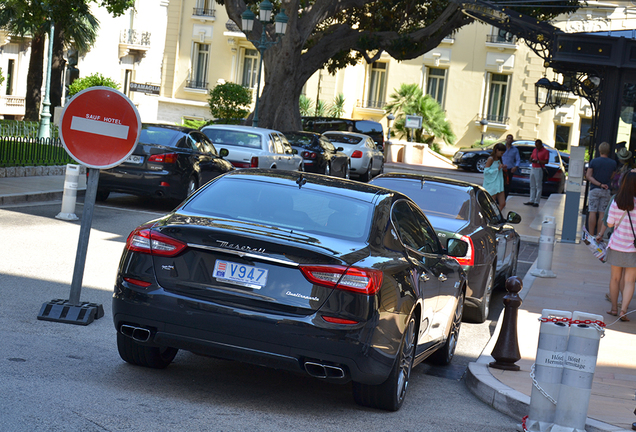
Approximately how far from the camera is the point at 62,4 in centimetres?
1783

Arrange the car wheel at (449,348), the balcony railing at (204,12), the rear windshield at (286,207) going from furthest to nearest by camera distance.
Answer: the balcony railing at (204,12) → the car wheel at (449,348) → the rear windshield at (286,207)

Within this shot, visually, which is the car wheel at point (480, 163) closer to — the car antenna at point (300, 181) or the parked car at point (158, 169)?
the parked car at point (158, 169)

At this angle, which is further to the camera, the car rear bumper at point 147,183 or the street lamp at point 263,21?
the street lamp at point 263,21

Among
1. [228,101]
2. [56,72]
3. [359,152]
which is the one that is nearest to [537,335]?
[359,152]

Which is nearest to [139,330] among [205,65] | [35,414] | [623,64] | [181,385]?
[181,385]

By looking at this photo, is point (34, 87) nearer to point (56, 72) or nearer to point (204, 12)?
point (56, 72)

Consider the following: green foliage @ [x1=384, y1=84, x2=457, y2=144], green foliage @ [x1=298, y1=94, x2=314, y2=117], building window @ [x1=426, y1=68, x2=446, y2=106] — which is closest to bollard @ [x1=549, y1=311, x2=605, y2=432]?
green foliage @ [x1=384, y1=84, x2=457, y2=144]

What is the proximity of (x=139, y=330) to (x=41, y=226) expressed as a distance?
7406 millimetres

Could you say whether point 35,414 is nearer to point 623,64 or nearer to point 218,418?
point 218,418

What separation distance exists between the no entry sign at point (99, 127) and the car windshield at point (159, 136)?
27.8 ft

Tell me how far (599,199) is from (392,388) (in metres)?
11.8

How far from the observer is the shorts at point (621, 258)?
909 centimetres

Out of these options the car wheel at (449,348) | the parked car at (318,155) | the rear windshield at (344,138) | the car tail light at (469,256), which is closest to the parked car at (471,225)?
the car tail light at (469,256)

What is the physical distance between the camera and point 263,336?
4.84m
